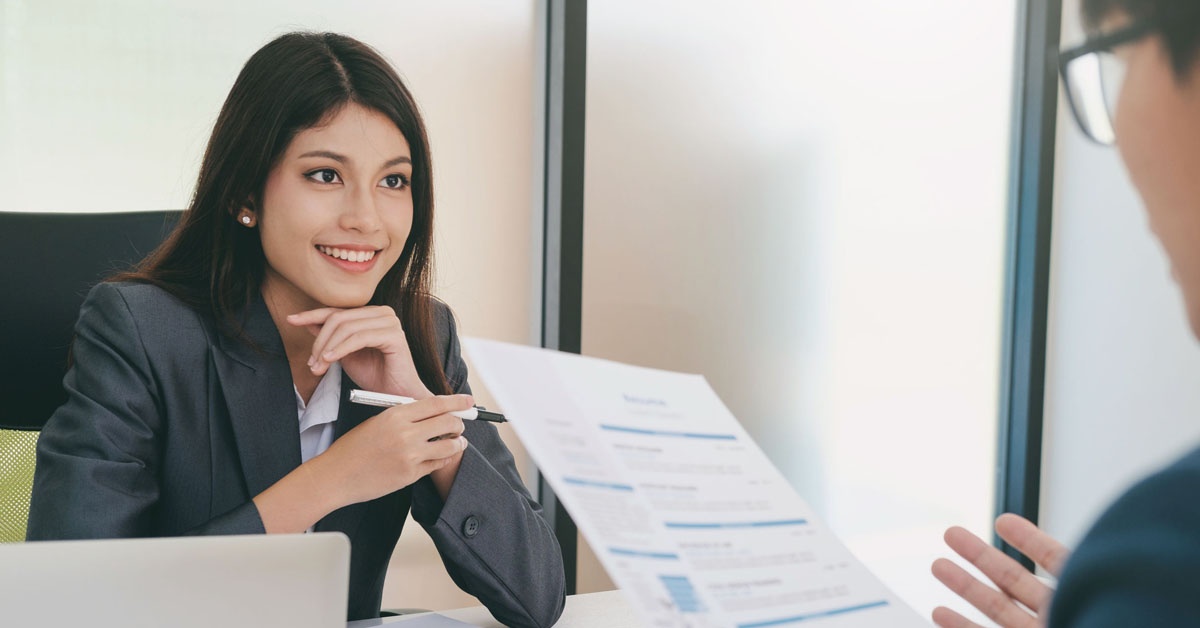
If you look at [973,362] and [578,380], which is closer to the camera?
[578,380]

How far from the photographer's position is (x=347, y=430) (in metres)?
1.35

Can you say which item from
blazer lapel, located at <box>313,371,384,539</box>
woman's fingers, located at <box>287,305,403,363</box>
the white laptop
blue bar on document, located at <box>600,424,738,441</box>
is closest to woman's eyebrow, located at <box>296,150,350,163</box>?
woman's fingers, located at <box>287,305,403,363</box>

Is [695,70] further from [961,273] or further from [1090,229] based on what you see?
[1090,229]

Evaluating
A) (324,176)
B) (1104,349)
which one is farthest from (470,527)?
(1104,349)

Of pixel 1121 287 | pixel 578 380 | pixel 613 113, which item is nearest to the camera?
pixel 578 380

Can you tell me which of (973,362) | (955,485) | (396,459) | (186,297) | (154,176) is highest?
(154,176)

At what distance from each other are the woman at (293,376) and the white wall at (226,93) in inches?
36.1

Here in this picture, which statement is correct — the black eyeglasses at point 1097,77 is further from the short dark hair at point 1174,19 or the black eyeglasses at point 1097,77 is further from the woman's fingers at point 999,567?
the woman's fingers at point 999,567

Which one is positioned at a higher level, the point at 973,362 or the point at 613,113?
the point at 613,113

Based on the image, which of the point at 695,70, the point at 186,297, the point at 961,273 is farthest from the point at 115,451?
the point at 961,273

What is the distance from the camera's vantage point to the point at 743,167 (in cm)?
260

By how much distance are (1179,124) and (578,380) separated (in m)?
0.33

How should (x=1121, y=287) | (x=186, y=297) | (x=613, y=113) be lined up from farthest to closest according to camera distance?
1. (x=1121, y=287)
2. (x=613, y=113)
3. (x=186, y=297)

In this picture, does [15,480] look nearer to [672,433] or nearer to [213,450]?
[213,450]
